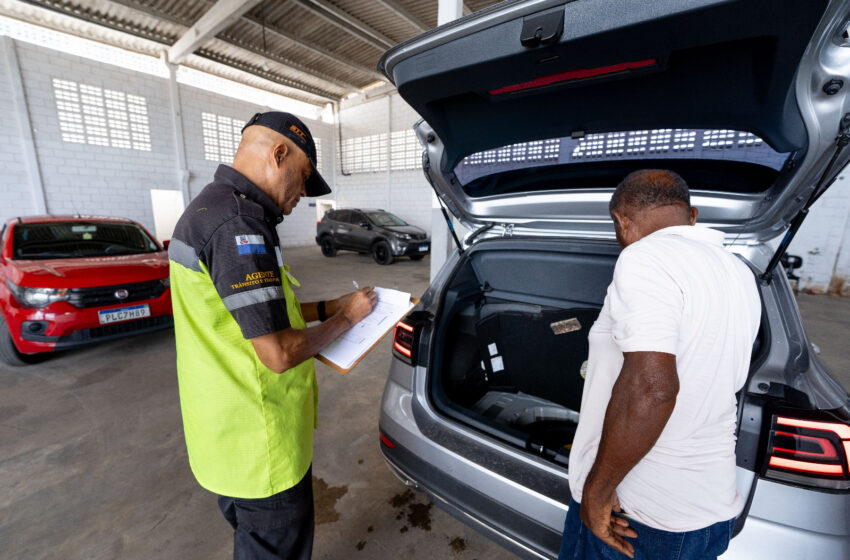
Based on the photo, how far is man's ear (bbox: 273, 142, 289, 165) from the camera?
96 cm

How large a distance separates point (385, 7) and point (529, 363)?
8349 millimetres

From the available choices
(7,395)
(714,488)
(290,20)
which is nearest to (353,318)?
(714,488)

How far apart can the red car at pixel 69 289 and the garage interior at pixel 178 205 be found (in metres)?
0.36

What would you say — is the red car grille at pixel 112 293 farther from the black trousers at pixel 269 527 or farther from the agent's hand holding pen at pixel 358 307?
the agent's hand holding pen at pixel 358 307

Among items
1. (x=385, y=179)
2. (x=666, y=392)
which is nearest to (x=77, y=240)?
(x=666, y=392)

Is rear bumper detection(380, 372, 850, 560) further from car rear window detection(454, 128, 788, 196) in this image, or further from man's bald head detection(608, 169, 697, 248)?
car rear window detection(454, 128, 788, 196)

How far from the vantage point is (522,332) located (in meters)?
2.01

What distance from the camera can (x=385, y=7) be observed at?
24.3 ft

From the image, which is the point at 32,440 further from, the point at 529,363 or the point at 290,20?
the point at 290,20

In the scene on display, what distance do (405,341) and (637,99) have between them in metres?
1.16

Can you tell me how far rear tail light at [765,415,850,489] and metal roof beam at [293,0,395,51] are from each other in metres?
9.09

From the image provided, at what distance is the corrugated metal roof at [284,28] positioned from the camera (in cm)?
727

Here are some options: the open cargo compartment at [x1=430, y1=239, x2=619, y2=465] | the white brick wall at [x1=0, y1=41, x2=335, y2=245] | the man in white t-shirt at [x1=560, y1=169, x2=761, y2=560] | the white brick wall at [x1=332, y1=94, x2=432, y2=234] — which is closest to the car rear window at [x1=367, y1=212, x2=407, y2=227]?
the white brick wall at [x1=332, y1=94, x2=432, y2=234]

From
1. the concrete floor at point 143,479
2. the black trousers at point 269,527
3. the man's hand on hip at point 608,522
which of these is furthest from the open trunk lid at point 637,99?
the concrete floor at point 143,479
